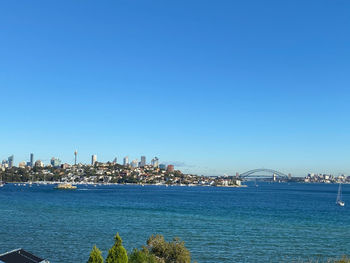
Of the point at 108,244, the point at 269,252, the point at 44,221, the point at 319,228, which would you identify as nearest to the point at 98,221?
A: the point at 44,221

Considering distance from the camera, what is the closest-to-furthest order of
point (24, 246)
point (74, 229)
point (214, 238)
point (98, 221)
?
point (24, 246) < point (214, 238) < point (74, 229) < point (98, 221)

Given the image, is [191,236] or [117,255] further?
[191,236]

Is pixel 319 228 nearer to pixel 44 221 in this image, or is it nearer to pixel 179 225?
pixel 179 225

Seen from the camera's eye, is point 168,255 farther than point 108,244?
No

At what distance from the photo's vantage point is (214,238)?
40.6 metres

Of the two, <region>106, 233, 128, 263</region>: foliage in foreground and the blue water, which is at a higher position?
<region>106, 233, 128, 263</region>: foliage in foreground

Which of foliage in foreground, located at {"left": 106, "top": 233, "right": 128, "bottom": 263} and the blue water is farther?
the blue water

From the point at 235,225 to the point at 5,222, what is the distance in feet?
108

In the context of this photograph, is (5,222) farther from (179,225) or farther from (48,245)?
(179,225)

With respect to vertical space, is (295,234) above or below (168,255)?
below

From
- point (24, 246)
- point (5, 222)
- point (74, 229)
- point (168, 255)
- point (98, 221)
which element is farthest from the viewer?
point (98, 221)

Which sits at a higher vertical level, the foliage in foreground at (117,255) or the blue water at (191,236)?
the foliage in foreground at (117,255)

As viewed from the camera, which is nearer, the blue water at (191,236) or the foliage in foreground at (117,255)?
the foliage in foreground at (117,255)

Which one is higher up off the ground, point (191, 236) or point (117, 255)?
point (117, 255)
